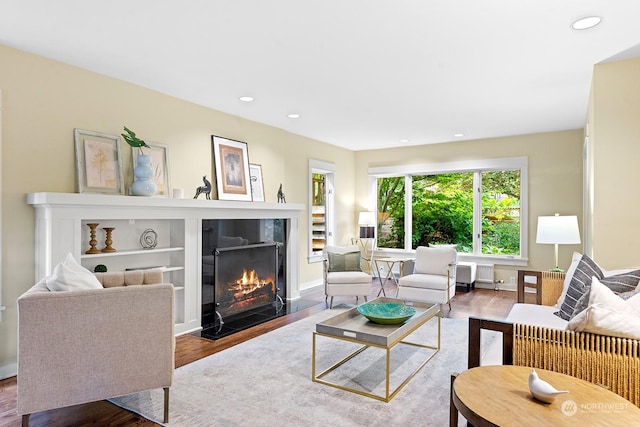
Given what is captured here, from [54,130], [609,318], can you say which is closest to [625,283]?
[609,318]

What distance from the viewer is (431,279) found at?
485 centimetres

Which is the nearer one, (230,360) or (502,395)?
(502,395)

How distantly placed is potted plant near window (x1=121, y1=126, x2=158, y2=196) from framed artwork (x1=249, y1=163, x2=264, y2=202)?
5.34ft

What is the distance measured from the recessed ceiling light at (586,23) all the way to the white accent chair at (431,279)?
300 cm

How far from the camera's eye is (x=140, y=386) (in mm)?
2240

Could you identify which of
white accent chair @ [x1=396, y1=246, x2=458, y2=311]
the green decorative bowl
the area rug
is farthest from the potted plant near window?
white accent chair @ [x1=396, y1=246, x2=458, y2=311]

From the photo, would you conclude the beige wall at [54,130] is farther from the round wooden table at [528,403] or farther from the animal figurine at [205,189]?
the round wooden table at [528,403]

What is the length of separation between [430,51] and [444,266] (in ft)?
9.68

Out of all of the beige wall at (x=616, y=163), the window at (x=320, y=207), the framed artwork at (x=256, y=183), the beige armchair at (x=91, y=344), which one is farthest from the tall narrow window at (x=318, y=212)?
the beige armchair at (x=91, y=344)

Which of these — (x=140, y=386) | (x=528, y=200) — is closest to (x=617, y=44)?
(x=528, y=200)

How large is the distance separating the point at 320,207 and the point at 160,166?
3283 mm

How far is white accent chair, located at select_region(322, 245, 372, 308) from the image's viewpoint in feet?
16.2

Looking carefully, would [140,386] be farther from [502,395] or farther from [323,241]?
[323,241]

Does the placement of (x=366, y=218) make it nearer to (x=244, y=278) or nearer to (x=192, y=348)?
(x=244, y=278)
